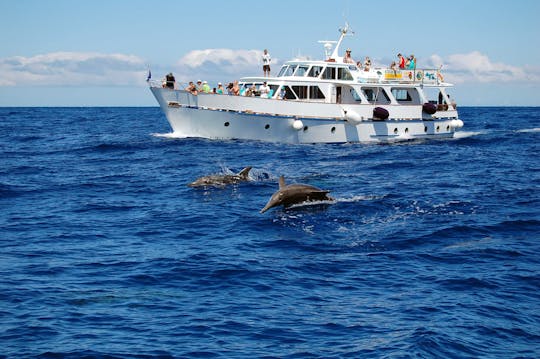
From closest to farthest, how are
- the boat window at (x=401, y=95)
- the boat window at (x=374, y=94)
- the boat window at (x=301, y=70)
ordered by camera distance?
the boat window at (x=301, y=70) → the boat window at (x=374, y=94) → the boat window at (x=401, y=95)

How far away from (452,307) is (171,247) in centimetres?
673

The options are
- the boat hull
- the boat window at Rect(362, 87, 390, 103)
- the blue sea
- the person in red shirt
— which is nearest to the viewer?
the blue sea

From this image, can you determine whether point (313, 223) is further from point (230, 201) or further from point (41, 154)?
point (41, 154)

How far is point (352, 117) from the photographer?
38250 millimetres

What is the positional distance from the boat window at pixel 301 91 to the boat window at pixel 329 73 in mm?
1506

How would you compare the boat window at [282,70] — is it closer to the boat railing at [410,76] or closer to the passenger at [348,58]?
the passenger at [348,58]

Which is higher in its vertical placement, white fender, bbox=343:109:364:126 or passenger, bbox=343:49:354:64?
passenger, bbox=343:49:354:64

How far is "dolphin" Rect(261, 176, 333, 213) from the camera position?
58.9 ft

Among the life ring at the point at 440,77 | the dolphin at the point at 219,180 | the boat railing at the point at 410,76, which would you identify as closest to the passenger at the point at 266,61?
the boat railing at the point at 410,76

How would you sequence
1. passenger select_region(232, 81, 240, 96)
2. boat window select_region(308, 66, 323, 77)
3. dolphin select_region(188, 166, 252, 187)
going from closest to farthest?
dolphin select_region(188, 166, 252, 187)
passenger select_region(232, 81, 240, 96)
boat window select_region(308, 66, 323, 77)

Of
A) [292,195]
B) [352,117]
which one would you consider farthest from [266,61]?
[292,195]

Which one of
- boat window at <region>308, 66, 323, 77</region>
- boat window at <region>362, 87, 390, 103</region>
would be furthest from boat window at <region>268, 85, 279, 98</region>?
boat window at <region>362, 87, 390, 103</region>

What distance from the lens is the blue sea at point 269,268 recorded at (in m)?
9.69

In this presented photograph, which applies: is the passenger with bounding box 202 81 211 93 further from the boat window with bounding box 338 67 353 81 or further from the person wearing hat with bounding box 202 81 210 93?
the boat window with bounding box 338 67 353 81
